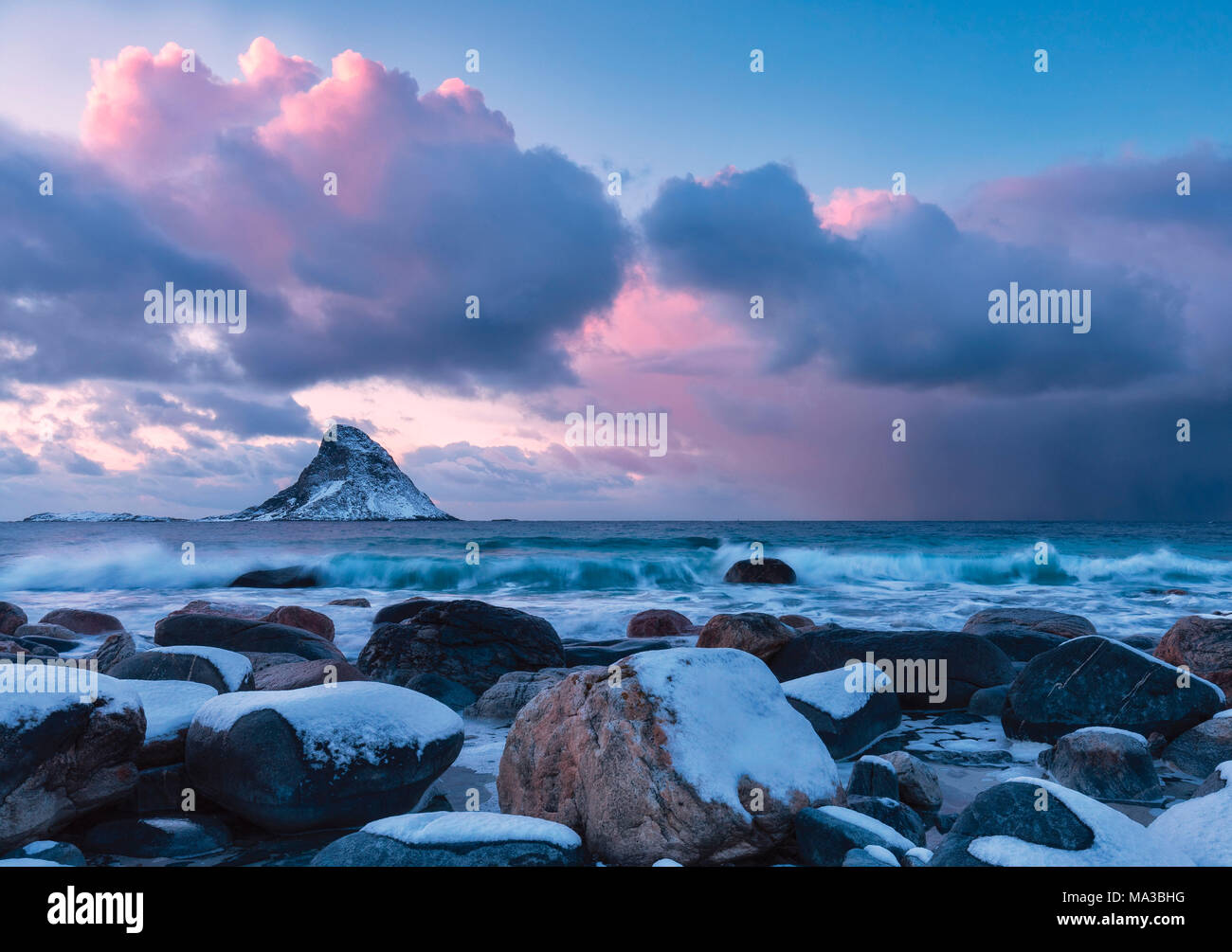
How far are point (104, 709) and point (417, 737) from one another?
1.84 metres

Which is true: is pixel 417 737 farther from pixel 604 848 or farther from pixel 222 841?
pixel 604 848

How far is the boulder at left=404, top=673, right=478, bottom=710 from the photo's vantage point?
7.66 m

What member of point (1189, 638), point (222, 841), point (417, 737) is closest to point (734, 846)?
point (417, 737)

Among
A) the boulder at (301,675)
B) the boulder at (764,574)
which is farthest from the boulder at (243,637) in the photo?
the boulder at (764,574)

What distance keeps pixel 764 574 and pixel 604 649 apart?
12519 millimetres

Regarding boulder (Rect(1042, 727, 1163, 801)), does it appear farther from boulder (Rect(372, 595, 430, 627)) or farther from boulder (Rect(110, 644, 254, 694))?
boulder (Rect(372, 595, 430, 627))

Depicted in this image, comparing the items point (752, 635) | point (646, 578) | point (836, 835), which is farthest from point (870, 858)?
point (646, 578)

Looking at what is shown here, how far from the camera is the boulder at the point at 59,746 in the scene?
12.3 feet

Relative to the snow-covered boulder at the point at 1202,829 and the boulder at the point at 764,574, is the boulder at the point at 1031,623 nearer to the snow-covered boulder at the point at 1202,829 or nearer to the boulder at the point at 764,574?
the snow-covered boulder at the point at 1202,829

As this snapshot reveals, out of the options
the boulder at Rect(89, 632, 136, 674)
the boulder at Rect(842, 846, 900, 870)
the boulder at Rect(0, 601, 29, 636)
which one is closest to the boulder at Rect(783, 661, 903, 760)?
the boulder at Rect(842, 846, 900, 870)

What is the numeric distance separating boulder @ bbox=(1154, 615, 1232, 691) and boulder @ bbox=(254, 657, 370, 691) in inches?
359

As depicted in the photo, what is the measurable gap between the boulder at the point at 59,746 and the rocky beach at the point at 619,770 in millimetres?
11

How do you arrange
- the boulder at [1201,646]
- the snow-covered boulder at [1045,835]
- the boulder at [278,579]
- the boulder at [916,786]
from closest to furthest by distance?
the snow-covered boulder at [1045,835], the boulder at [916,786], the boulder at [1201,646], the boulder at [278,579]
